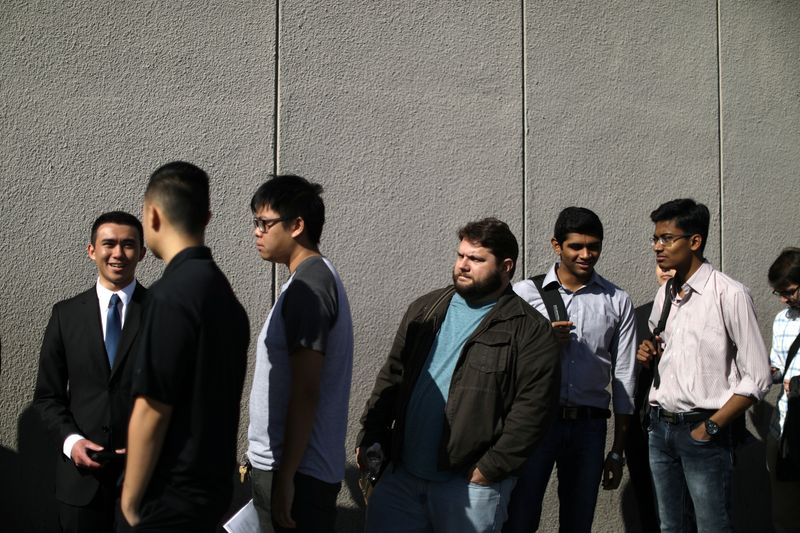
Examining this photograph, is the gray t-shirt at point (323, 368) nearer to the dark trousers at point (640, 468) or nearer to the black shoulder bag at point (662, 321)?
the black shoulder bag at point (662, 321)

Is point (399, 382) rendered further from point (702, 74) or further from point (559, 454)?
point (702, 74)

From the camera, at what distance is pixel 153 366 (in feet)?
8.11

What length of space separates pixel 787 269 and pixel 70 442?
4.31 metres

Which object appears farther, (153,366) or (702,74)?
(702,74)

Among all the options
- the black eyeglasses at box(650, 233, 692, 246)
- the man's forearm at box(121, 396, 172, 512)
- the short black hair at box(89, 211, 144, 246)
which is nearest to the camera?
the man's forearm at box(121, 396, 172, 512)

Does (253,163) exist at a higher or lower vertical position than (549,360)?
higher

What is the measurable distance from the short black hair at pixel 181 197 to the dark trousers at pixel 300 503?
0.98m

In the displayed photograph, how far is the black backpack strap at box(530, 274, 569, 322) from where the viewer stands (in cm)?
461

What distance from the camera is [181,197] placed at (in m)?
2.78

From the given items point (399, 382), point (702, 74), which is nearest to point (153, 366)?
point (399, 382)

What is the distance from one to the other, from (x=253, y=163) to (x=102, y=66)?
3.18 feet

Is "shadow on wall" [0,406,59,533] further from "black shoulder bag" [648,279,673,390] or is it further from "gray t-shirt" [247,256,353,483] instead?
"black shoulder bag" [648,279,673,390]

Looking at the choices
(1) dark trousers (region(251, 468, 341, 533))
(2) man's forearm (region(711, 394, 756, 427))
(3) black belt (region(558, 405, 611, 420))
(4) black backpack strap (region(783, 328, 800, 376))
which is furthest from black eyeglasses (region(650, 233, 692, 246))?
(1) dark trousers (region(251, 468, 341, 533))

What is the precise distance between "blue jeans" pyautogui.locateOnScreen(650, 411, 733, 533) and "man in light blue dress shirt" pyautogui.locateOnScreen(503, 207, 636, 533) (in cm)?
24
